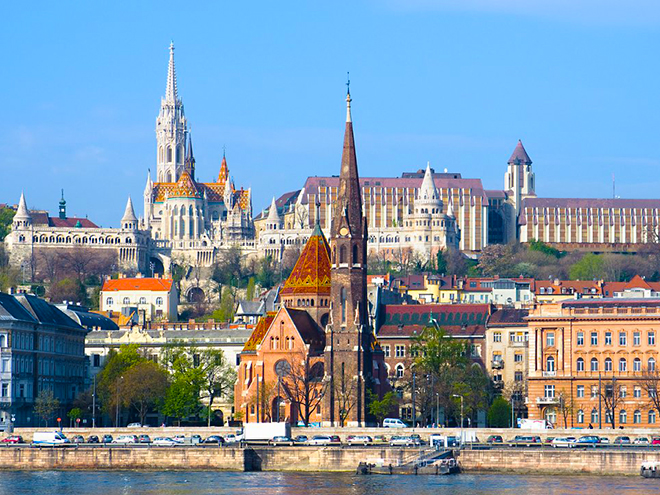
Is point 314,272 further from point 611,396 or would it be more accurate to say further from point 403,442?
point 403,442

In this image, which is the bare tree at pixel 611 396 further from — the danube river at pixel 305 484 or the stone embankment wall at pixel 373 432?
the danube river at pixel 305 484

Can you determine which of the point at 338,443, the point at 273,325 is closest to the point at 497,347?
the point at 273,325

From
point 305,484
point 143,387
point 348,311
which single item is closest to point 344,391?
point 348,311

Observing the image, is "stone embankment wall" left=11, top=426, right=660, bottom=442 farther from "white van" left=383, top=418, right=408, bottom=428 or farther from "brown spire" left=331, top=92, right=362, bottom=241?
"brown spire" left=331, top=92, right=362, bottom=241

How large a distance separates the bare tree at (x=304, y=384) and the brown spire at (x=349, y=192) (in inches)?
360

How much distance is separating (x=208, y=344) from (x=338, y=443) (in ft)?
173

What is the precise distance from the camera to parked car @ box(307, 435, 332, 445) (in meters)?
104

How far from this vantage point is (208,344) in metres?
156

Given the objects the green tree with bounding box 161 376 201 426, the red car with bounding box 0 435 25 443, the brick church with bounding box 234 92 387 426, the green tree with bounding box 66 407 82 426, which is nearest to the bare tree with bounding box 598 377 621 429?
the brick church with bounding box 234 92 387 426

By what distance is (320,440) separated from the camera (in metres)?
108

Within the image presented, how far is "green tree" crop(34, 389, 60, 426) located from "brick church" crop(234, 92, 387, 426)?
1346 centimetres

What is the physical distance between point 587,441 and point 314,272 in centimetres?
3936

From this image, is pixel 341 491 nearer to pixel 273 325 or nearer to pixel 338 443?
pixel 338 443

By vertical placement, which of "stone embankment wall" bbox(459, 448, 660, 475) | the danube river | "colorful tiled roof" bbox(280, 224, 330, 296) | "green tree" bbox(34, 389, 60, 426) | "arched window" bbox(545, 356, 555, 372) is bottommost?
the danube river
